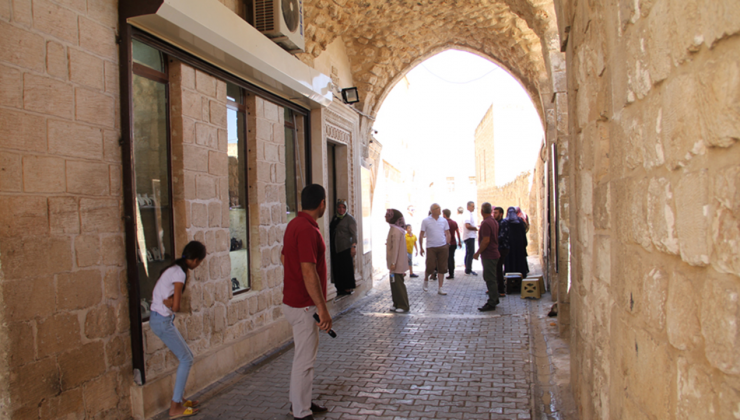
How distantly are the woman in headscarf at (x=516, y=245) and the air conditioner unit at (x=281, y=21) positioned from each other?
5.26m

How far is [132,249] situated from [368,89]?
22.1ft

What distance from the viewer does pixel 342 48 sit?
29.0 feet

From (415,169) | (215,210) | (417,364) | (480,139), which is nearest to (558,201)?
(417,364)

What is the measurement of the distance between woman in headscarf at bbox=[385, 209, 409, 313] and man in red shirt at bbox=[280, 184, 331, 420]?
3823 millimetres

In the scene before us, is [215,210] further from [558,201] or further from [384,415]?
[558,201]

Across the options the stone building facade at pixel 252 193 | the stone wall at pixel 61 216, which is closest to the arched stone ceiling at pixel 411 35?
the stone building facade at pixel 252 193

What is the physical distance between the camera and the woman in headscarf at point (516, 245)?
9.15m

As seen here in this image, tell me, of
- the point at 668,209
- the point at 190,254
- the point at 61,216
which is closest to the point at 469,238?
the point at 190,254

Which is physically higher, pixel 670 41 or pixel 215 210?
pixel 670 41

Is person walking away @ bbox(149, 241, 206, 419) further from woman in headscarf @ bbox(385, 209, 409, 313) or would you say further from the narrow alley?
woman in headscarf @ bbox(385, 209, 409, 313)

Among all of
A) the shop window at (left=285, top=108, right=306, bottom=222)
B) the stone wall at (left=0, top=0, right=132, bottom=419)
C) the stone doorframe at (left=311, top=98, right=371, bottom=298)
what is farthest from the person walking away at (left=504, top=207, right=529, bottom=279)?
the stone wall at (left=0, top=0, right=132, bottom=419)

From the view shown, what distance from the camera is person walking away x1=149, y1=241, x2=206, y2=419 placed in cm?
340

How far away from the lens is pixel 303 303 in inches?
134

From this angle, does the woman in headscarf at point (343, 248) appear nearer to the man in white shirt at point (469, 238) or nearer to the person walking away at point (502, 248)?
the person walking away at point (502, 248)
